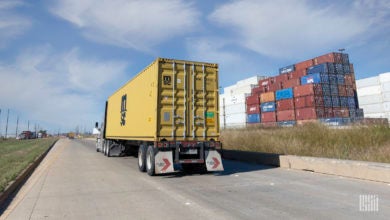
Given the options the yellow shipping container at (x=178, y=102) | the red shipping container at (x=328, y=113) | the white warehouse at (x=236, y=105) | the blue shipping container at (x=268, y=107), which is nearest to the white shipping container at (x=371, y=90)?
the red shipping container at (x=328, y=113)

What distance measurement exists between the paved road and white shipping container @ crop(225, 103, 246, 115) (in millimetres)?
41744

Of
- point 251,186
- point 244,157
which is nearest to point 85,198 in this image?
point 251,186

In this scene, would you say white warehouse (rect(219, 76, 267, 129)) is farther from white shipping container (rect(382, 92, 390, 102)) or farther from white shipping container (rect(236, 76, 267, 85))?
white shipping container (rect(382, 92, 390, 102))

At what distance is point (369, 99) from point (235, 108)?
20635mm

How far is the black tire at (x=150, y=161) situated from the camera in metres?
10.1

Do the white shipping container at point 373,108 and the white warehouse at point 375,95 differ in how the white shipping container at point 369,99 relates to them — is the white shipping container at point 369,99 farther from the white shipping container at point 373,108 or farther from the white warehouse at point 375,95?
the white shipping container at point 373,108

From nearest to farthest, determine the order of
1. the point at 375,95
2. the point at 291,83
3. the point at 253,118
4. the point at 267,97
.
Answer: the point at 375,95
the point at 291,83
the point at 267,97
the point at 253,118

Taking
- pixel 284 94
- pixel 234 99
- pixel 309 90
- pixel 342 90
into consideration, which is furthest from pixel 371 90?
pixel 234 99

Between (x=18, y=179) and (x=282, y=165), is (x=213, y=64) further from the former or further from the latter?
(x=18, y=179)

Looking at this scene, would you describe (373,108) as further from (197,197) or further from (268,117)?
(197,197)

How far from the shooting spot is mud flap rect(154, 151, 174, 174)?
387 inches

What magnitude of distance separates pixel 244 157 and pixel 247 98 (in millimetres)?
35402

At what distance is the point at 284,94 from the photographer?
4272cm

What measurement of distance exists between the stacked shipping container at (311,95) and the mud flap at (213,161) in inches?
1155
